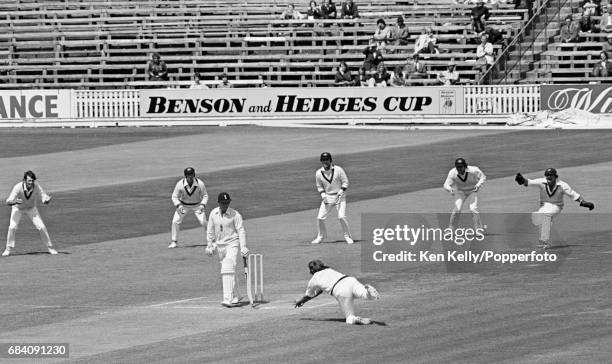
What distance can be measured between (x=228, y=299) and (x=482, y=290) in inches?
179

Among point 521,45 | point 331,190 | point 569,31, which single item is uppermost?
point 569,31

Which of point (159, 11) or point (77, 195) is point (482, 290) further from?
point (159, 11)

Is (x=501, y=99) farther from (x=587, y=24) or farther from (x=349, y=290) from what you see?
(x=349, y=290)

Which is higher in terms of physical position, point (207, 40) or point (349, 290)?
point (207, 40)

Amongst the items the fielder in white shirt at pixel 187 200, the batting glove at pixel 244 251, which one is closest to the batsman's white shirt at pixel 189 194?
the fielder in white shirt at pixel 187 200

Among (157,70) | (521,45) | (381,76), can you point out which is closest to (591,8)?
(521,45)

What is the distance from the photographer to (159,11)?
6562cm

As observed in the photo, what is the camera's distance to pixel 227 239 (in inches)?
912

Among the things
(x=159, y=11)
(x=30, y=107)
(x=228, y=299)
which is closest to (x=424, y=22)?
(x=159, y=11)

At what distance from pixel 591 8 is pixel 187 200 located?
104 ft

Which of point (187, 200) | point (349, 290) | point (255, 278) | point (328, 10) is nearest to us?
point (349, 290)

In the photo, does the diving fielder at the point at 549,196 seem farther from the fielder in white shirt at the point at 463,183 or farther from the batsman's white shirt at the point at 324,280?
the batsman's white shirt at the point at 324,280

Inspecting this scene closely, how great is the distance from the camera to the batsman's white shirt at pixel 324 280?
20312 mm

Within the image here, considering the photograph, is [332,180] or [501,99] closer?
[332,180]
